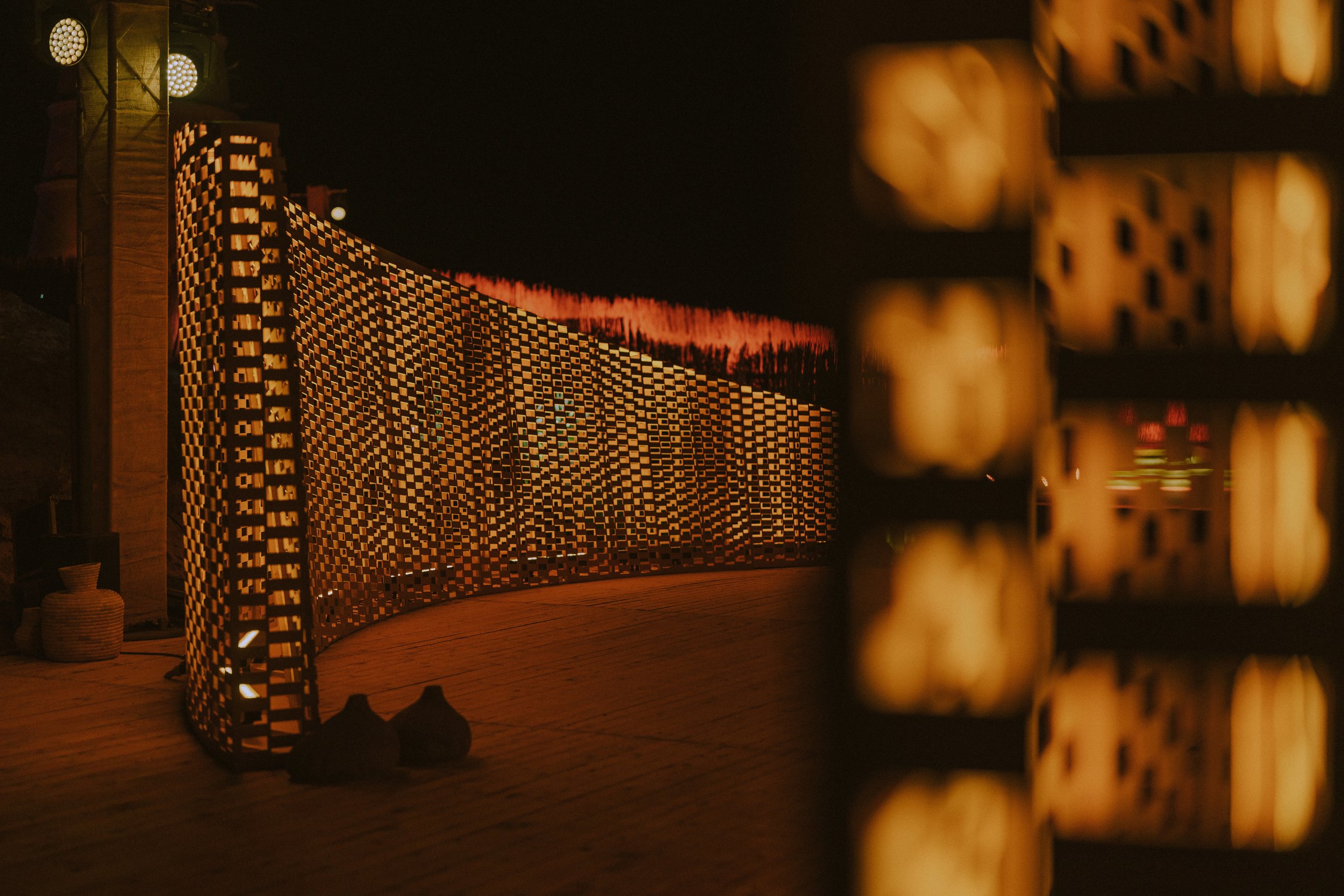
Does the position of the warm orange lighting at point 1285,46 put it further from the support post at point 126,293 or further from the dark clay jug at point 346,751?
the support post at point 126,293

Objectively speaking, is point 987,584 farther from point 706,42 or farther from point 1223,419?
point 706,42

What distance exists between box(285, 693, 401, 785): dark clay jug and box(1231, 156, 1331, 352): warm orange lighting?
3410mm

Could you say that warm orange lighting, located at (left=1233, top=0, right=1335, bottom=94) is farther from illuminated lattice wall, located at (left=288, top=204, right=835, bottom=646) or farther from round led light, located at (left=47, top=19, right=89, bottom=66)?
round led light, located at (left=47, top=19, right=89, bottom=66)

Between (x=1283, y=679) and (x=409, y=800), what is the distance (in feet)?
10.3

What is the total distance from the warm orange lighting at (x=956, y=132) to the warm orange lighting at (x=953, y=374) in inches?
2.3


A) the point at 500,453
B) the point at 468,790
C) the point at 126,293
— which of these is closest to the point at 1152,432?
the point at 468,790

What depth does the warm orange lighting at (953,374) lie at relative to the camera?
90cm

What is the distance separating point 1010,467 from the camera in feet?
2.95

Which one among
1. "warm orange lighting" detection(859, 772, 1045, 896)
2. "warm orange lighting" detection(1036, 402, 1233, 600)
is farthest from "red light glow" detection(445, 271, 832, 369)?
"warm orange lighting" detection(859, 772, 1045, 896)

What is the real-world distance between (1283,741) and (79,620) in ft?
20.5

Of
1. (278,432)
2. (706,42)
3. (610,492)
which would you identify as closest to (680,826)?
(278,432)

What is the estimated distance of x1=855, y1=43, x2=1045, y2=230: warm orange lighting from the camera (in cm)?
90

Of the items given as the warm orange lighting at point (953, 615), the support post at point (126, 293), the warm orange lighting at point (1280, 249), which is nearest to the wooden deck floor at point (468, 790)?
the support post at point (126, 293)

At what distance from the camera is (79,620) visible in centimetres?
614
